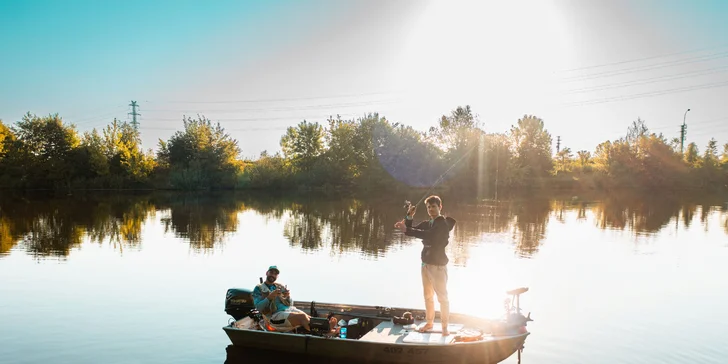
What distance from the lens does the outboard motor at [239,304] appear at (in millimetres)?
12398

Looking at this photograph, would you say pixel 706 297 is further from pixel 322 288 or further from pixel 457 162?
pixel 457 162

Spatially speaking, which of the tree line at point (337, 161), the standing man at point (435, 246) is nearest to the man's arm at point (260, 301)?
the standing man at point (435, 246)

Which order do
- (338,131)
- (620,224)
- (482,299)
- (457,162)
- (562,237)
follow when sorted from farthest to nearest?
(338,131)
(457,162)
(620,224)
(562,237)
(482,299)

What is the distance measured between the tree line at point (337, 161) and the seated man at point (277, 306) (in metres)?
64.9

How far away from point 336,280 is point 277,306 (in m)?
6.63

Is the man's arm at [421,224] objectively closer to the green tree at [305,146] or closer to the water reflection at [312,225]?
the water reflection at [312,225]

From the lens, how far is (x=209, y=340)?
38.8 feet

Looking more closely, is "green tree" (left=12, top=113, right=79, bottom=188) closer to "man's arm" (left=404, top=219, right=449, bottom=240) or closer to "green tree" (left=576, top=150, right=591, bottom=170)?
"man's arm" (left=404, top=219, right=449, bottom=240)

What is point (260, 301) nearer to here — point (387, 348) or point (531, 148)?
point (387, 348)

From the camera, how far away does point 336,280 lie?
17828mm

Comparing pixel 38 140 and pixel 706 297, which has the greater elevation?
pixel 38 140

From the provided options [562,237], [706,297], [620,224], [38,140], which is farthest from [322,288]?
[38,140]

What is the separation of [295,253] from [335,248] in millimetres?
2150

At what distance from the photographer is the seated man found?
36.0ft
